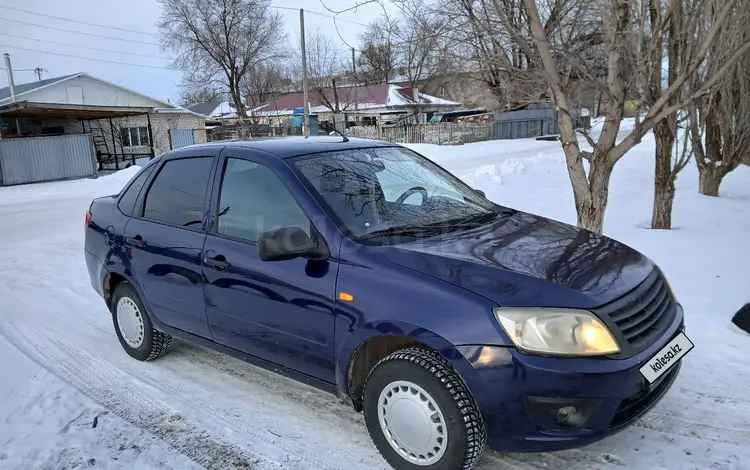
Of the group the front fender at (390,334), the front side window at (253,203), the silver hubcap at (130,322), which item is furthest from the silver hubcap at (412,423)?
the silver hubcap at (130,322)

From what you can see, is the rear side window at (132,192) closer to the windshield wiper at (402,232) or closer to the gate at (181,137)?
the windshield wiper at (402,232)

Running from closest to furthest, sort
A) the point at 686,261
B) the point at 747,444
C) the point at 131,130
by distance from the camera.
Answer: the point at 747,444, the point at 686,261, the point at 131,130

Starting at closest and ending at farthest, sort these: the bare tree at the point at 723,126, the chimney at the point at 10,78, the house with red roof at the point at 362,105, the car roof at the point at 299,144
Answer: the car roof at the point at 299,144 → the bare tree at the point at 723,126 → the chimney at the point at 10,78 → the house with red roof at the point at 362,105

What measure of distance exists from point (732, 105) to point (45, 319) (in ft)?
33.8

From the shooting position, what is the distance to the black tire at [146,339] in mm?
4328

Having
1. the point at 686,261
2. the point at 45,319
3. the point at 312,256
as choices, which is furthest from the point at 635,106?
the point at 45,319

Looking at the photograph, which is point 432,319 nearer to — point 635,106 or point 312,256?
point 312,256

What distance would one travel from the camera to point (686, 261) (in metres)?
6.27

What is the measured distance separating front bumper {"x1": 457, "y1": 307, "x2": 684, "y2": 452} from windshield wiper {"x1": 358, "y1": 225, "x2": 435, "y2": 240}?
32.9 inches

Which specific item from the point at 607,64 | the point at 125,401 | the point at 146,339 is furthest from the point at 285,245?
the point at 607,64

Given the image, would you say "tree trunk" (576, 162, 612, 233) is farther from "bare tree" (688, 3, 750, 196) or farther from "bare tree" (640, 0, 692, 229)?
"bare tree" (688, 3, 750, 196)

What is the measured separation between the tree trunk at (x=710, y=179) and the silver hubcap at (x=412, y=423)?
9768 mm

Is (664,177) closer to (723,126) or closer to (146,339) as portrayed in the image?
(723,126)

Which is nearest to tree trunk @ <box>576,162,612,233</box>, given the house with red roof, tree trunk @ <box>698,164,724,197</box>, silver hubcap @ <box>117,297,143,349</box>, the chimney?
silver hubcap @ <box>117,297,143,349</box>
